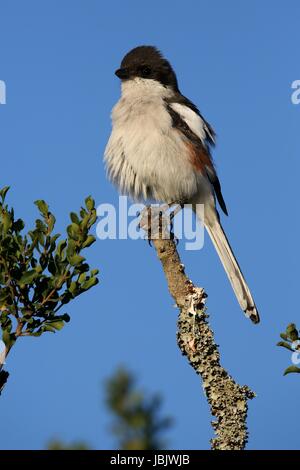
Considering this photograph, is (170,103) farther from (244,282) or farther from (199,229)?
(244,282)

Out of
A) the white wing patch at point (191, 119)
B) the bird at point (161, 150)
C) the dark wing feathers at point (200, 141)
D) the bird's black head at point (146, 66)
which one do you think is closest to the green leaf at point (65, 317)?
the bird at point (161, 150)

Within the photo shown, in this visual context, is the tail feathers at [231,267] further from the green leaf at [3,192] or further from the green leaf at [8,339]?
the green leaf at [8,339]

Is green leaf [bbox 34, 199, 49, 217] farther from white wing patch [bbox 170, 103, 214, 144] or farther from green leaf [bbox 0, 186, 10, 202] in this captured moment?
white wing patch [bbox 170, 103, 214, 144]

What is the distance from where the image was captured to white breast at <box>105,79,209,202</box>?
7.76 metres

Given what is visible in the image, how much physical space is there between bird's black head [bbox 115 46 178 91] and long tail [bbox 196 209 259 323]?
180 centimetres

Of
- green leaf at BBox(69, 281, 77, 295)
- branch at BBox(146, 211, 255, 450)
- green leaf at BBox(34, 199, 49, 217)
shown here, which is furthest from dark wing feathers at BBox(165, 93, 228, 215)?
green leaf at BBox(69, 281, 77, 295)

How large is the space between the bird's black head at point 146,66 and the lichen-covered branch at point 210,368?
3937 millimetres

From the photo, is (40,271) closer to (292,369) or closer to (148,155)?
(292,369)

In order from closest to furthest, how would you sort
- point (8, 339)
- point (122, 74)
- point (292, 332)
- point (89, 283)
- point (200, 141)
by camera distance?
point (292, 332), point (8, 339), point (89, 283), point (200, 141), point (122, 74)

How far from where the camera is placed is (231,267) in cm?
745

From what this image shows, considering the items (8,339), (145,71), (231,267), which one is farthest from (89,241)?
(145,71)

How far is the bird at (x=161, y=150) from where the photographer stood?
7.77 metres

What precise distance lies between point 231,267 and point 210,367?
2667 millimetres
